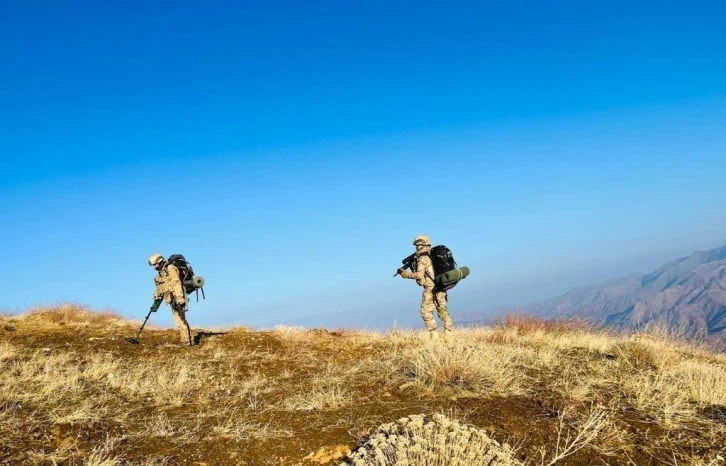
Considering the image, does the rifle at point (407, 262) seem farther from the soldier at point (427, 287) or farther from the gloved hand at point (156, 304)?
the gloved hand at point (156, 304)

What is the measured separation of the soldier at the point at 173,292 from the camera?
1170 centimetres

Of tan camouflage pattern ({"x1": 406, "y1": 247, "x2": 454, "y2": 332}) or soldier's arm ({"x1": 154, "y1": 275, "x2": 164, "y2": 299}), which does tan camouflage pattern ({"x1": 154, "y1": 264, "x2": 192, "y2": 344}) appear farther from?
tan camouflage pattern ({"x1": 406, "y1": 247, "x2": 454, "y2": 332})

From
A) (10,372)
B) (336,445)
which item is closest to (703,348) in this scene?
→ (336,445)

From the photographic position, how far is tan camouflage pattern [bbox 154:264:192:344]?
38.3 ft

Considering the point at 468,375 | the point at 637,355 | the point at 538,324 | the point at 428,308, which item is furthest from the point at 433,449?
the point at 538,324

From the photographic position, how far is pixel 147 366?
346 inches

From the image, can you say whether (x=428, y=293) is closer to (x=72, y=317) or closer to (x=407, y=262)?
(x=407, y=262)

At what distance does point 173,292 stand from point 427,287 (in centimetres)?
618

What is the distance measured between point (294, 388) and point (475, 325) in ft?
25.5

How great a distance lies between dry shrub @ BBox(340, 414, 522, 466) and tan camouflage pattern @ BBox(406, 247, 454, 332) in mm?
6588

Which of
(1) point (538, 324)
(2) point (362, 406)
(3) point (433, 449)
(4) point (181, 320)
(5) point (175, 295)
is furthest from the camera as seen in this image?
(1) point (538, 324)

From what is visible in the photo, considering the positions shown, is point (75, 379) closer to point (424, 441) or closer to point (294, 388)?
point (294, 388)

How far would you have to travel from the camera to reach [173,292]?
11.7 metres

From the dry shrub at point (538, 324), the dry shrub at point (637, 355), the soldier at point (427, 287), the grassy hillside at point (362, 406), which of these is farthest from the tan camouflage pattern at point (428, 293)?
the dry shrub at point (637, 355)
